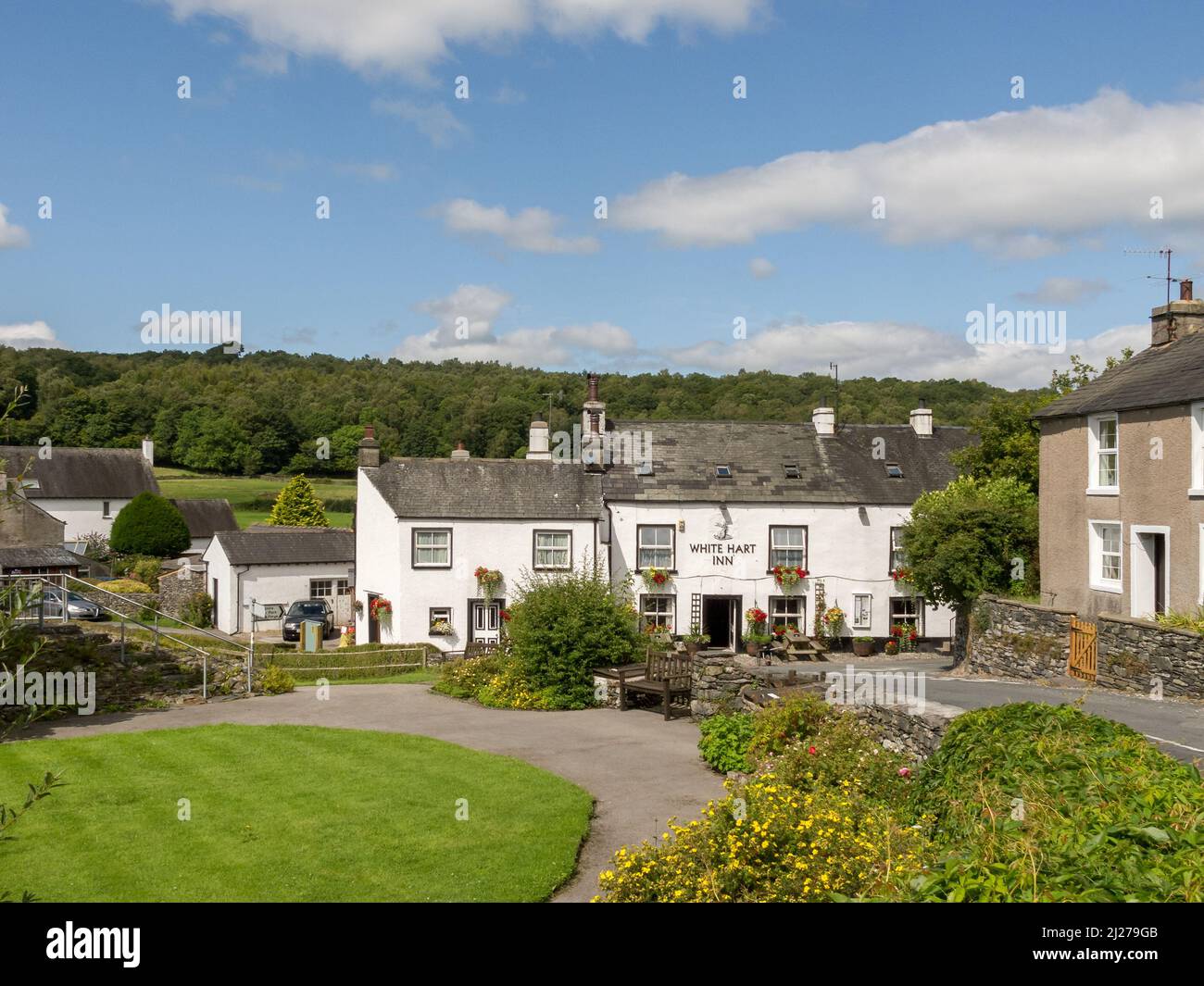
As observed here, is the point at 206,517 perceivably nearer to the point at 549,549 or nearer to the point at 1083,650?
the point at 549,549

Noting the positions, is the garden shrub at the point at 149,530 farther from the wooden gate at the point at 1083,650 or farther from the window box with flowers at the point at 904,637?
the wooden gate at the point at 1083,650

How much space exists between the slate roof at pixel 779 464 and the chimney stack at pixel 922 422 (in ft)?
0.82

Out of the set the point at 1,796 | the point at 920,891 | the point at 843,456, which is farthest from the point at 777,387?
the point at 920,891

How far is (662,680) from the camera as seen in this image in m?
20.6

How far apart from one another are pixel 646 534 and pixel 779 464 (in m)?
5.88

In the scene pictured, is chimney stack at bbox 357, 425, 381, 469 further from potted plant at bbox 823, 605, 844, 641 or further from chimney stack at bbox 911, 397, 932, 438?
chimney stack at bbox 911, 397, 932, 438

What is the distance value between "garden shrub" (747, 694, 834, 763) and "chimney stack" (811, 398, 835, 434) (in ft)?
74.1

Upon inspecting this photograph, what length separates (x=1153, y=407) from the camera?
19344mm

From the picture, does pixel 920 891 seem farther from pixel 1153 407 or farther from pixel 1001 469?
pixel 1001 469

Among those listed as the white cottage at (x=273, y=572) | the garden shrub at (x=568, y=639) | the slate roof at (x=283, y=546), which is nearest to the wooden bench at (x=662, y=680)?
the garden shrub at (x=568, y=639)

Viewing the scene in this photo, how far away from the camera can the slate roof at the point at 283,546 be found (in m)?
38.4

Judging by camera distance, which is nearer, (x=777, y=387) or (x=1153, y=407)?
(x=1153, y=407)
